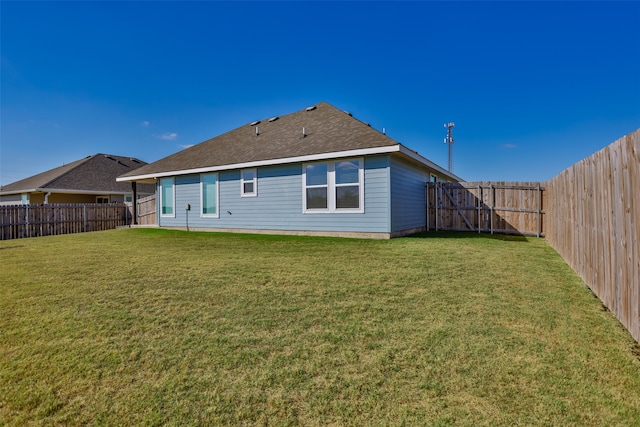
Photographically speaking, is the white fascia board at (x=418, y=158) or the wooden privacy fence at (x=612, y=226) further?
the white fascia board at (x=418, y=158)

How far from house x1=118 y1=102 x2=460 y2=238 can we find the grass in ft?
16.0

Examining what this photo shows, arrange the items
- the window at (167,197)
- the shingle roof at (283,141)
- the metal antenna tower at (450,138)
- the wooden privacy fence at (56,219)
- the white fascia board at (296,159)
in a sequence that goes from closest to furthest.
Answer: the white fascia board at (296,159) → the shingle roof at (283,141) → the wooden privacy fence at (56,219) → the window at (167,197) → the metal antenna tower at (450,138)

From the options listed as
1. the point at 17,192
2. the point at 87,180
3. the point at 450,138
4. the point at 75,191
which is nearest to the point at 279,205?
the point at 75,191

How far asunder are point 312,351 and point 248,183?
997 cm

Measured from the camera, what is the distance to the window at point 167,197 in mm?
14328

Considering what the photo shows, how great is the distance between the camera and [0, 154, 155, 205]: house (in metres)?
20.1

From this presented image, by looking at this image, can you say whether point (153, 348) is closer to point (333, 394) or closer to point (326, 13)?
point (333, 394)

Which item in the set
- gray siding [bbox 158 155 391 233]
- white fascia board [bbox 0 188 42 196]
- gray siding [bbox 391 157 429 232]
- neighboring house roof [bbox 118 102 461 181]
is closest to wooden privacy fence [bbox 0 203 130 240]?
neighboring house roof [bbox 118 102 461 181]

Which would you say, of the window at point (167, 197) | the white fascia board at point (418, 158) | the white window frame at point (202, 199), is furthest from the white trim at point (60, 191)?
the white fascia board at point (418, 158)

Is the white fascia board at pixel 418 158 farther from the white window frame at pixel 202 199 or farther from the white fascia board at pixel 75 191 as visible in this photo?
the white fascia board at pixel 75 191

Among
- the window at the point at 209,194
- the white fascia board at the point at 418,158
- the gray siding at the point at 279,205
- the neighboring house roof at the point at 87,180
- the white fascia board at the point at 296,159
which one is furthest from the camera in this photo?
the neighboring house roof at the point at 87,180

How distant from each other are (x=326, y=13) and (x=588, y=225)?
1154cm

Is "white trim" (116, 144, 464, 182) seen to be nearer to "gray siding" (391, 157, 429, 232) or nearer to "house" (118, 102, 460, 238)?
"house" (118, 102, 460, 238)

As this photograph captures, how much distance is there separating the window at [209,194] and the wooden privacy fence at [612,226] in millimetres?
11555
